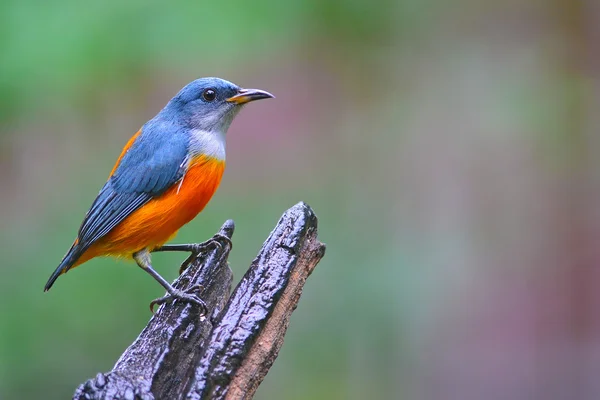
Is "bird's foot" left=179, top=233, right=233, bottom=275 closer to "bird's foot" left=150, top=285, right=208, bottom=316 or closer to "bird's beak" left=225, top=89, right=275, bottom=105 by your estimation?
"bird's foot" left=150, top=285, right=208, bottom=316

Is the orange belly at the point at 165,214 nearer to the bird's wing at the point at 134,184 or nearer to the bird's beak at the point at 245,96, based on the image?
the bird's wing at the point at 134,184

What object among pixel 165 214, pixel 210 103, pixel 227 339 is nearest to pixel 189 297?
pixel 227 339

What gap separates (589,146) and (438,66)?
1.83m

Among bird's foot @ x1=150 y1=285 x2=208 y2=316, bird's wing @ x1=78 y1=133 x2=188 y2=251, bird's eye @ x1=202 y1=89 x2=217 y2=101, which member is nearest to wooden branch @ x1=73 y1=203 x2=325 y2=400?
bird's foot @ x1=150 y1=285 x2=208 y2=316

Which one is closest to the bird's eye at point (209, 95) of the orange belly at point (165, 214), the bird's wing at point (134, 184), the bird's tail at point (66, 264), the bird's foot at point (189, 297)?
the bird's wing at point (134, 184)

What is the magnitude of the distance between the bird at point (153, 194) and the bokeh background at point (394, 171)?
1.17 metres

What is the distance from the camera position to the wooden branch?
3223 millimetres

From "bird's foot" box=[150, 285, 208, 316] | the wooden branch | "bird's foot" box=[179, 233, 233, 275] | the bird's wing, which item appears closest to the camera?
the wooden branch

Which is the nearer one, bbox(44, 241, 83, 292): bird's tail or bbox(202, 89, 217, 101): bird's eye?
bbox(44, 241, 83, 292): bird's tail

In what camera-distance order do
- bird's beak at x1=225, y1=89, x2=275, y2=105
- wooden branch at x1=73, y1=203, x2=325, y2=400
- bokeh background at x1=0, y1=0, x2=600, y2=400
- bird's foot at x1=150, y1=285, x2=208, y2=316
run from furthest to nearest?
bokeh background at x1=0, y1=0, x2=600, y2=400
bird's beak at x1=225, y1=89, x2=275, y2=105
bird's foot at x1=150, y1=285, x2=208, y2=316
wooden branch at x1=73, y1=203, x2=325, y2=400

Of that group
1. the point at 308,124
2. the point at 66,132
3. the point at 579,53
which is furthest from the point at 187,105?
the point at 579,53

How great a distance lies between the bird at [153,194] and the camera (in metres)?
4.75

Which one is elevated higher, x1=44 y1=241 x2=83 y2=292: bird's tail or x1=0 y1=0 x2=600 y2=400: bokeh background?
x1=0 y1=0 x2=600 y2=400: bokeh background

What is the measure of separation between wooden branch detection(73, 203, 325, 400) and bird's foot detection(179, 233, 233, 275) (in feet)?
2.38
